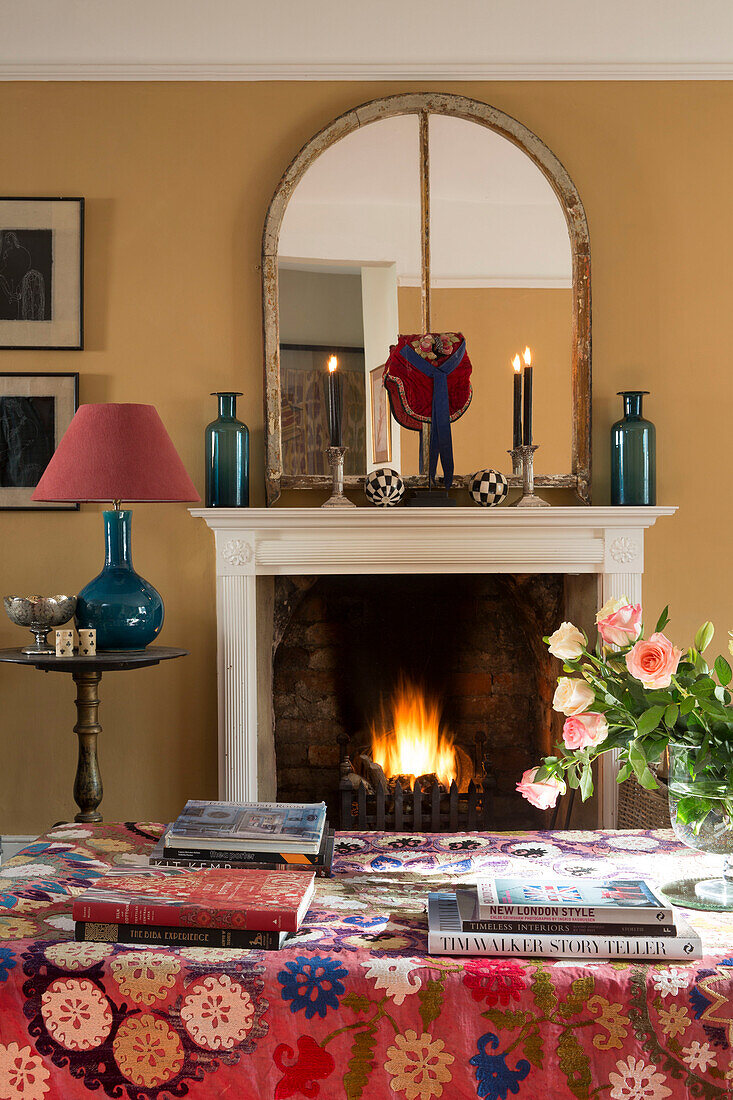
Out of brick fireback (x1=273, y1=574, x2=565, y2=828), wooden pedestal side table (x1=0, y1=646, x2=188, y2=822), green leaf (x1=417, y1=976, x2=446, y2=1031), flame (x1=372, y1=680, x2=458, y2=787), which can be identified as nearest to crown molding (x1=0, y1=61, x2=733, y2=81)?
brick fireback (x1=273, y1=574, x2=565, y2=828)

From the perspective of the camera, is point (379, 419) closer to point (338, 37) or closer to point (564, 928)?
point (338, 37)

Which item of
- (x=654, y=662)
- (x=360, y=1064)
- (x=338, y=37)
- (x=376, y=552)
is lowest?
(x=360, y=1064)

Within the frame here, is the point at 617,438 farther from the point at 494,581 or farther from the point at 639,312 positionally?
the point at 494,581

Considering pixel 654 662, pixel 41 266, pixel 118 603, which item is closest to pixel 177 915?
pixel 654 662

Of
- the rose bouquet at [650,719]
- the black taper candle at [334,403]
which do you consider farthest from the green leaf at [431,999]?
the black taper candle at [334,403]

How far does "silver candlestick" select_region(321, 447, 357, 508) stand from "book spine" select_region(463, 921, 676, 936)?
1852 millimetres

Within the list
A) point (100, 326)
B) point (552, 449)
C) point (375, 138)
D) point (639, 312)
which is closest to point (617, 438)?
point (552, 449)

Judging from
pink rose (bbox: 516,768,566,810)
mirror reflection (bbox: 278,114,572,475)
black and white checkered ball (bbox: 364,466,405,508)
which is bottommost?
pink rose (bbox: 516,768,566,810)

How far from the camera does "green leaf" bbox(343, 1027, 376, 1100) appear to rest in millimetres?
1095

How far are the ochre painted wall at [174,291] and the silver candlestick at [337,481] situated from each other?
271 millimetres

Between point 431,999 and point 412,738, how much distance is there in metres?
2.26

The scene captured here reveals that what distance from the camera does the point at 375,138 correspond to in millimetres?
3080

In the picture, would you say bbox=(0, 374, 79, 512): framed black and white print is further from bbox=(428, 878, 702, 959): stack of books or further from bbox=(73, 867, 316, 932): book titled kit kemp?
bbox=(428, 878, 702, 959): stack of books

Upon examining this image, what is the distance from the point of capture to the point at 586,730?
1312 millimetres
